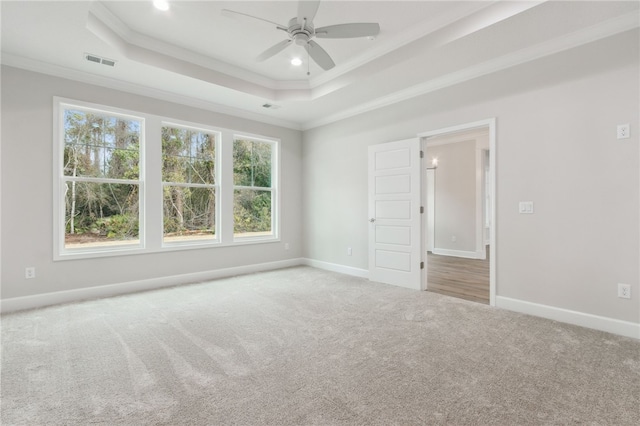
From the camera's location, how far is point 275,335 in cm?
282

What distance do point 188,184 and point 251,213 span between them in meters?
1.24

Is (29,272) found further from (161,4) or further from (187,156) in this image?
(161,4)

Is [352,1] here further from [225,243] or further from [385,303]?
[225,243]

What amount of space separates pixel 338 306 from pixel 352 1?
10.5 ft

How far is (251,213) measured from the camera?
5.70 m

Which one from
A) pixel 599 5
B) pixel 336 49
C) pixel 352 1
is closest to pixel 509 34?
pixel 599 5

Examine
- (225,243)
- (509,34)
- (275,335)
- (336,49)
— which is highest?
(336,49)

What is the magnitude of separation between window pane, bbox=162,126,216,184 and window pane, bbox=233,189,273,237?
632mm

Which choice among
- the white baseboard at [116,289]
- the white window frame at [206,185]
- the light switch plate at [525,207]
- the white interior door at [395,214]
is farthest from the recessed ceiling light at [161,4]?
the light switch plate at [525,207]

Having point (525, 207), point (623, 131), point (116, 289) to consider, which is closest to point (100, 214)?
point (116, 289)

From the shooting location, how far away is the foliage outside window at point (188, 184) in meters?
4.73

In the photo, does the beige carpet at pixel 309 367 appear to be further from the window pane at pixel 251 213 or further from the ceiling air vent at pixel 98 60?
the ceiling air vent at pixel 98 60

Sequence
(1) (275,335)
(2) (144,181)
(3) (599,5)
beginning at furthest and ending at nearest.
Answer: (2) (144,181) < (1) (275,335) < (3) (599,5)

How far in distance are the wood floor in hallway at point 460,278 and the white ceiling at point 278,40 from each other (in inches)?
110
